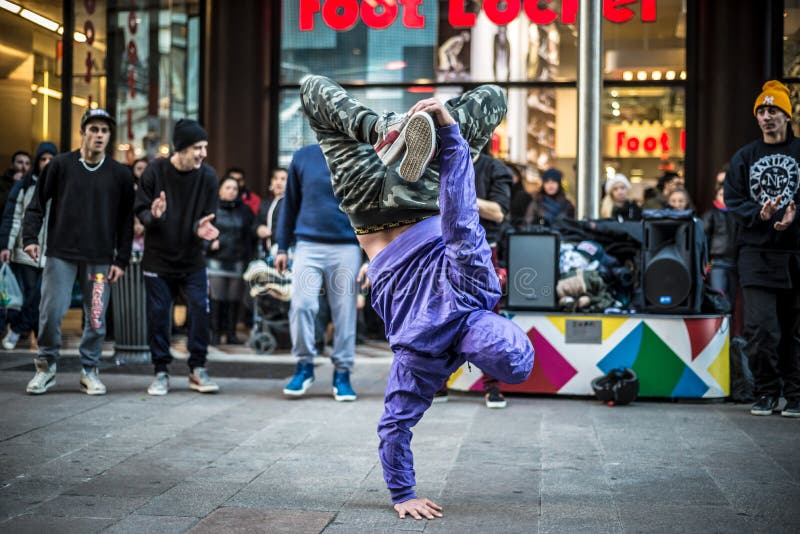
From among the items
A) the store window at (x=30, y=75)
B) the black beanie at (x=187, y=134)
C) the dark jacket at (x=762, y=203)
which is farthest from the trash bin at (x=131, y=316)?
the dark jacket at (x=762, y=203)

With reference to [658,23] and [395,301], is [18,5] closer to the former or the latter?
[658,23]

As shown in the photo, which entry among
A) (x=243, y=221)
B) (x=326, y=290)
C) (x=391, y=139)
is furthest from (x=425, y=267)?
(x=243, y=221)

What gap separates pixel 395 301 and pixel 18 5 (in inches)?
420

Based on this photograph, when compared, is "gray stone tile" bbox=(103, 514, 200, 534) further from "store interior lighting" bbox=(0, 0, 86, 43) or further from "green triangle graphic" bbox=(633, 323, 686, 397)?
"store interior lighting" bbox=(0, 0, 86, 43)

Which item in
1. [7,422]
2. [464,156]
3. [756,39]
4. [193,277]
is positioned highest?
[756,39]

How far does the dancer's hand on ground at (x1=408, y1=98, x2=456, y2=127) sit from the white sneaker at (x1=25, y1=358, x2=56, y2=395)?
4430 mm

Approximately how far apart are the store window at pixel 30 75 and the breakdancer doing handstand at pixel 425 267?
32.3 ft

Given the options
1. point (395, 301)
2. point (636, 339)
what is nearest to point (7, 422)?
point (395, 301)

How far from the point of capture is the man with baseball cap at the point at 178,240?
7.41m

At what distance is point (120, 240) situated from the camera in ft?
24.7

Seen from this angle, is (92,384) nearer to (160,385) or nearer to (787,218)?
(160,385)

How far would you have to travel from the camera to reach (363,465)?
5.16 metres

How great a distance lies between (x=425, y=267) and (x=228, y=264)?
24.1 ft

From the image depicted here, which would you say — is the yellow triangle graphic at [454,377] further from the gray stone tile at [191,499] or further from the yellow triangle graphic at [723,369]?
the gray stone tile at [191,499]
